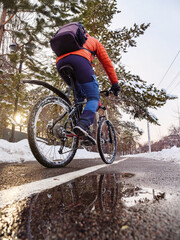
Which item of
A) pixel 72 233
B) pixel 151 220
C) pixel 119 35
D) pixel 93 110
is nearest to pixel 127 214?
pixel 151 220

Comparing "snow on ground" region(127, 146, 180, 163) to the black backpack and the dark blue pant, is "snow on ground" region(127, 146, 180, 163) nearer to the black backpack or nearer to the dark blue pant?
the dark blue pant

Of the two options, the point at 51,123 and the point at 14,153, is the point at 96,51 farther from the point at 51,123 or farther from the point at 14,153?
the point at 14,153

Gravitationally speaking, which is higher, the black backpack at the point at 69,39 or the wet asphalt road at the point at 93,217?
the black backpack at the point at 69,39

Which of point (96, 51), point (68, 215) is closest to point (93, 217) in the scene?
point (68, 215)

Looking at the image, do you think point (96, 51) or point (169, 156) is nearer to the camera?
point (96, 51)

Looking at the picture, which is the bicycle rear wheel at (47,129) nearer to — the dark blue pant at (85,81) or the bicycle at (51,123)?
the bicycle at (51,123)

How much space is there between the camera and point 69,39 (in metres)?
2.01

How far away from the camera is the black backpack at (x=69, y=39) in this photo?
6.56 feet

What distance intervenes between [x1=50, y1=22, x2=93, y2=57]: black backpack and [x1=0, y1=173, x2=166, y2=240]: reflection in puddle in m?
1.79

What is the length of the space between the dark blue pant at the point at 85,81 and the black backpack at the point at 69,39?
114mm

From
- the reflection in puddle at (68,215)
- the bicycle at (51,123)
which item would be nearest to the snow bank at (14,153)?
the bicycle at (51,123)

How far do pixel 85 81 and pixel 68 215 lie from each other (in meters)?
1.84

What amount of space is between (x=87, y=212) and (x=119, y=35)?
11.4 m

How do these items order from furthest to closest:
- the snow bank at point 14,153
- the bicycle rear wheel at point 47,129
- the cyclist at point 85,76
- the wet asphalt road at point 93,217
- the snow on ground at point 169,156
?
the snow on ground at point 169,156 < the snow bank at point 14,153 < the cyclist at point 85,76 < the bicycle rear wheel at point 47,129 < the wet asphalt road at point 93,217
